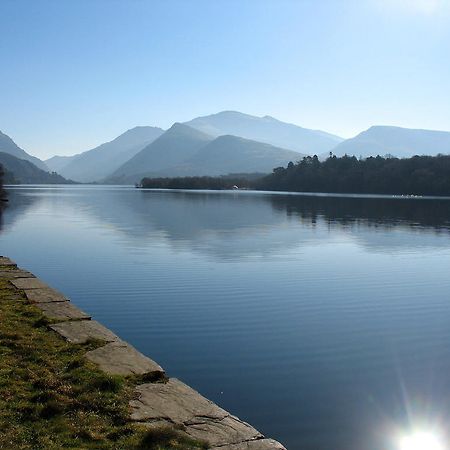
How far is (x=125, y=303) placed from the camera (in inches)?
763

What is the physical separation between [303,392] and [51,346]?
561 cm

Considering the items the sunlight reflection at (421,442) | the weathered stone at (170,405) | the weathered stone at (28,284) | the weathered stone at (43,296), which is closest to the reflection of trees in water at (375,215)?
the weathered stone at (28,284)

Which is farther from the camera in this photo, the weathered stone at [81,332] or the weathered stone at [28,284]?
the weathered stone at [28,284]

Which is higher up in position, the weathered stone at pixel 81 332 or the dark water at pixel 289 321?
the weathered stone at pixel 81 332

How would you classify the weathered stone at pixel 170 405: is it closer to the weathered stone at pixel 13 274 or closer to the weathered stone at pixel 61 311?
the weathered stone at pixel 61 311

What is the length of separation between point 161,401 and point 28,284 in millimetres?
11271

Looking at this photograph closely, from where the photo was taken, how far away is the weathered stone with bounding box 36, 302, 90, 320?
13348 millimetres

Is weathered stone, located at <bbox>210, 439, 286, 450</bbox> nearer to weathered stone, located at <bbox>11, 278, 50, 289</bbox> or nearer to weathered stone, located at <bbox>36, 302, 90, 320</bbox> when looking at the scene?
weathered stone, located at <bbox>36, 302, 90, 320</bbox>

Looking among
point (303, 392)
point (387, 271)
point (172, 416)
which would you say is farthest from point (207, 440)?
point (387, 271)

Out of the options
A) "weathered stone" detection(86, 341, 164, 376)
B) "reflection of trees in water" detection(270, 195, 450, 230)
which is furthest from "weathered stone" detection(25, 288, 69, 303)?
"reflection of trees in water" detection(270, 195, 450, 230)

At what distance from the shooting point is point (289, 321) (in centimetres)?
1727

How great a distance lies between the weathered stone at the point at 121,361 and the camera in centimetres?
957

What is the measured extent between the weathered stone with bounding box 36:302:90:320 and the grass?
2391 mm

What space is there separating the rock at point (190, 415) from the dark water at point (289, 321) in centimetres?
152
